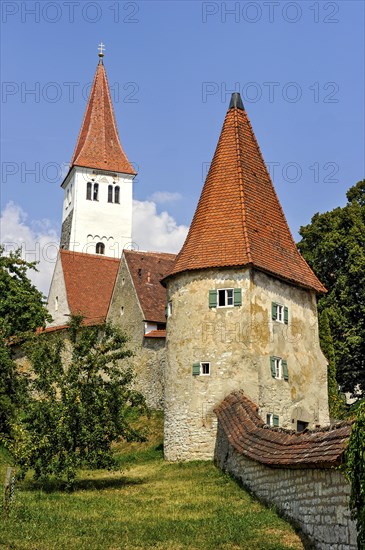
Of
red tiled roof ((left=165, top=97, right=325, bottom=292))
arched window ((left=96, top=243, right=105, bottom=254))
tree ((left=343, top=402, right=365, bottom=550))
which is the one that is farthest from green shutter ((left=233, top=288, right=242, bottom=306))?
arched window ((left=96, top=243, right=105, bottom=254))

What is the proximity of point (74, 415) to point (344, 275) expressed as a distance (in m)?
21.7

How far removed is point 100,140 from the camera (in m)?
80.7

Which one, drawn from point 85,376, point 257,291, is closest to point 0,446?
point 85,376

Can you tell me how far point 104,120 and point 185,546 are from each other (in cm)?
7041

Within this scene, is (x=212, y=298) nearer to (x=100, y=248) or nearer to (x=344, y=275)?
(x=344, y=275)

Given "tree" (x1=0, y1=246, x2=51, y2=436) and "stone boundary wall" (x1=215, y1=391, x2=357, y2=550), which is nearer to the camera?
"stone boundary wall" (x1=215, y1=391, x2=357, y2=550)

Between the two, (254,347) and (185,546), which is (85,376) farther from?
(185,546)

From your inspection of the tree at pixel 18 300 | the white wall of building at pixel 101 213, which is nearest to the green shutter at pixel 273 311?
the tree at pixel 18 300

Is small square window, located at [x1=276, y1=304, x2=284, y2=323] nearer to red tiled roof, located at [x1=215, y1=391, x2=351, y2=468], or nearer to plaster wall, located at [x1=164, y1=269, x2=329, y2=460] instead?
plaster wall, located at [x1=164, y1=269, x2=329, y2=460]

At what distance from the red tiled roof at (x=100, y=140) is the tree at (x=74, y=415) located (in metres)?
59.0

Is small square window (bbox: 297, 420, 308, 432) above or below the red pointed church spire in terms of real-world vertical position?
below

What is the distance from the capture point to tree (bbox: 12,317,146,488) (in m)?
20.9

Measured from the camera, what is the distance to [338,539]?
12852mm

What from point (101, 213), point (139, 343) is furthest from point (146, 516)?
point (101, 213)
